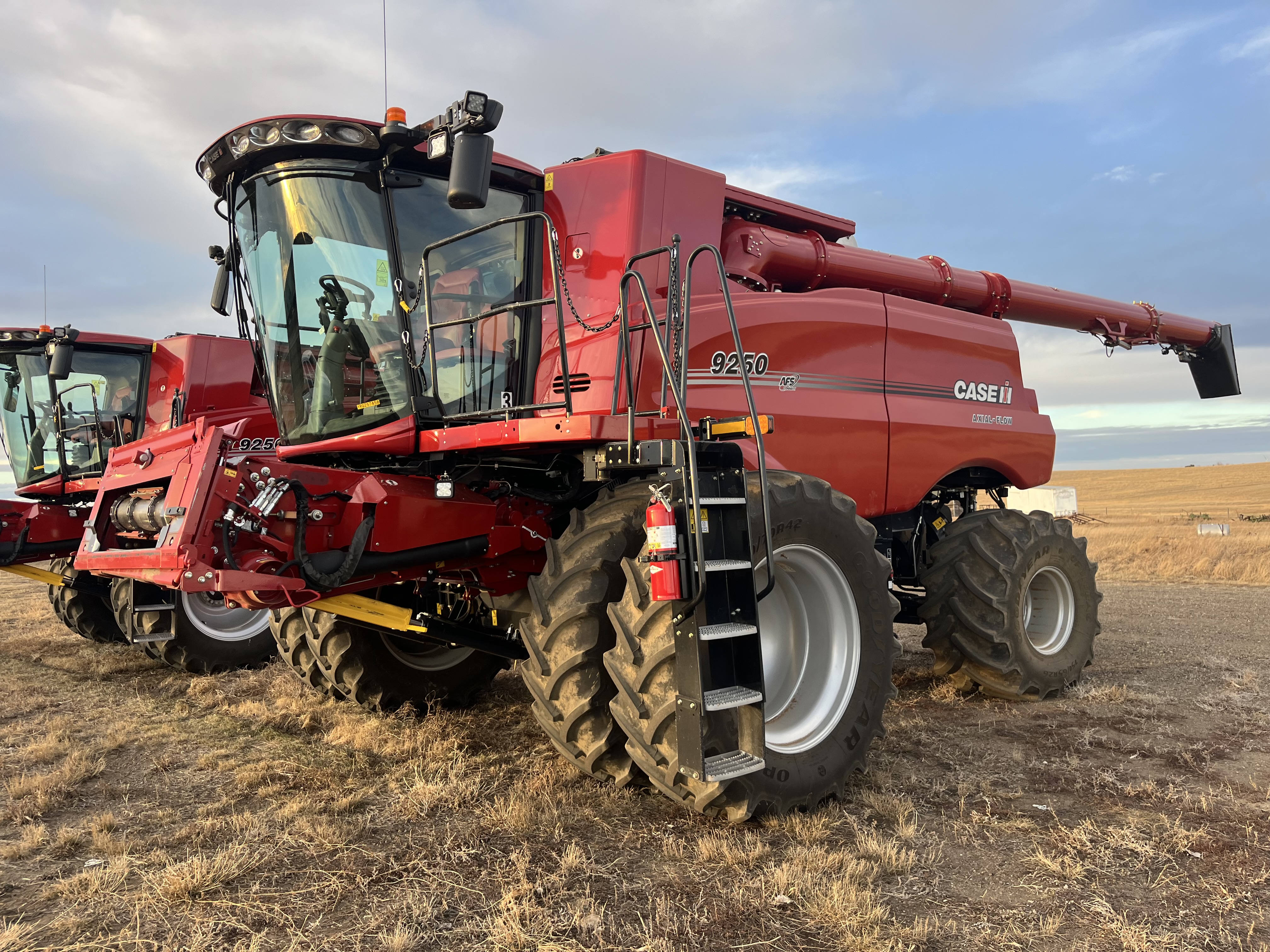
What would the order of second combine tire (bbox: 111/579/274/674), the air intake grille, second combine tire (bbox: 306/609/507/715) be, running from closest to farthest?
the air intake grille → second combine tire (bbox: 306/609/507/715) → second combine tire (bbox: 111/579/274/674)

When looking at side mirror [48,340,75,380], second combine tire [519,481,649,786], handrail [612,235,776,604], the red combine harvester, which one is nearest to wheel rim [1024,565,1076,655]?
handrail [612,235,776,604]

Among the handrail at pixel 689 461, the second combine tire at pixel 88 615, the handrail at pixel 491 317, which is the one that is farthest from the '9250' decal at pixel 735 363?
the second combine tire at pixel 88 615

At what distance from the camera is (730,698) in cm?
311

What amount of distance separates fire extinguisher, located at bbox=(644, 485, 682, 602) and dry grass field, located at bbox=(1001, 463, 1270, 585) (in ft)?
43.5

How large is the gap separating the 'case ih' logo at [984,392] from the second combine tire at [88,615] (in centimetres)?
809

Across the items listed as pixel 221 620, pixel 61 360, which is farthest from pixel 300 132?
pixel 61 360

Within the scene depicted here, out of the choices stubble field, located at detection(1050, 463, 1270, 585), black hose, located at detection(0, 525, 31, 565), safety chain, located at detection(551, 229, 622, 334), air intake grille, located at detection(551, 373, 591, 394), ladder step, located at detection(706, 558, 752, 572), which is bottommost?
stubble field, located at detection(1050, 463, 1270, 585)

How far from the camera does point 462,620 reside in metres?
4.82

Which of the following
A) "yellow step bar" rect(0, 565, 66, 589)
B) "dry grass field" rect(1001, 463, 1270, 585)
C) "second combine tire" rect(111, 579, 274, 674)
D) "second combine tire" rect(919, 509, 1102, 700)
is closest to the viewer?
"second combine tire" rect(919, 509, 1102, 700)

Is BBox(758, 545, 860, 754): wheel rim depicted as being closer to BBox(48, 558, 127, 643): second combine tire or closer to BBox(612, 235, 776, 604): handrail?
BBox(612, 235, 776, 604): handrail

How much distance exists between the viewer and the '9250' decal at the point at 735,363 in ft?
14.9

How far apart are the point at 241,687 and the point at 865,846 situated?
5.12 m

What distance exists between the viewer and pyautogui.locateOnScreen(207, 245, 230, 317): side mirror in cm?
485

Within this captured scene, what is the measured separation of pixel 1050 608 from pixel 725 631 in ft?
13.9
